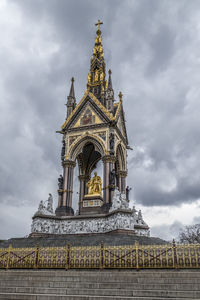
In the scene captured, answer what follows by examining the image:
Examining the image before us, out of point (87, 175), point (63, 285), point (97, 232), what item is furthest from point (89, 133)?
point (63, 285)

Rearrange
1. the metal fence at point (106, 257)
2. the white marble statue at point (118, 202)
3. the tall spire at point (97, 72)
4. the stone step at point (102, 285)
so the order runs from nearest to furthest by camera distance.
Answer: the stone step at point (102, 285), the metal fence at point (106, 257), the white marble statue at point (118, 202), the tall spire at point (97, 72)

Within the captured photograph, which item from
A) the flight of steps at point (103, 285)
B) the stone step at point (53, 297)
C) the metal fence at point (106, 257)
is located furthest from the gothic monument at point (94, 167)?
the stone step at point (53, 297)

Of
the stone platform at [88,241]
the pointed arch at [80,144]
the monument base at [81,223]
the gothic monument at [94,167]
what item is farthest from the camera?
the pointed arch at [80,144]

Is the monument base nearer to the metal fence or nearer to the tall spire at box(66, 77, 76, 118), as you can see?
the metal fence

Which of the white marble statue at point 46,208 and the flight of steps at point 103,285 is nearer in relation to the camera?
the flight of steps at point 103,285

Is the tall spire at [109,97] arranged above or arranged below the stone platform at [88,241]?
above

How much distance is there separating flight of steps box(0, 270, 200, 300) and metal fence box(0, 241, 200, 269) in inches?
14.5

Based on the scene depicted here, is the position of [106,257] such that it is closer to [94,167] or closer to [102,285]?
[102,285]

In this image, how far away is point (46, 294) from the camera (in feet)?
28.2

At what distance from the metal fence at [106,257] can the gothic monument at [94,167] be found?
706 cm

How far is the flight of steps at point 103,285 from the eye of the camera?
811cm

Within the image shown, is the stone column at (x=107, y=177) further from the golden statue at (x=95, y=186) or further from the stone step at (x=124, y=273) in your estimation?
the stone step at (x=124, y=273)

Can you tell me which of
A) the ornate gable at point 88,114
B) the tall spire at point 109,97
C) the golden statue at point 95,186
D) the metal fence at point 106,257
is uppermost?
the tall spire at point 109,97

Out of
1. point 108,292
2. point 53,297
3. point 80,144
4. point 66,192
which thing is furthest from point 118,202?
point 53,297
